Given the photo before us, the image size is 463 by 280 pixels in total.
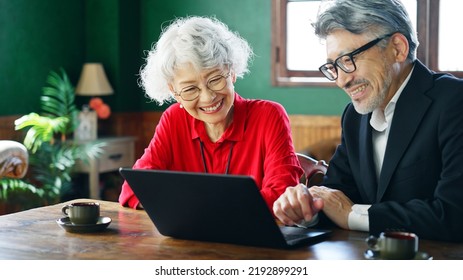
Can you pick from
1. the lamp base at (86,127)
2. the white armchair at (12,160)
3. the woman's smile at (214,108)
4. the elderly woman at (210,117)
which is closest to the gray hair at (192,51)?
the elderly woman at (210,117)

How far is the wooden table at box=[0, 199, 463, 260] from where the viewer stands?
1.91 m

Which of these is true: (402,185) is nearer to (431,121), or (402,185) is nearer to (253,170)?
(431,121)

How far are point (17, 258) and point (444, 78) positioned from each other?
4.37 feet

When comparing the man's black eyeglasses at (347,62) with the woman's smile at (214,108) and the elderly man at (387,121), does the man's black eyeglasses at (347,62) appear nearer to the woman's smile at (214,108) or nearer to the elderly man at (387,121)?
the elderly man at (387,121)

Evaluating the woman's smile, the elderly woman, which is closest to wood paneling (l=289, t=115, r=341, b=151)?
the elderly woman

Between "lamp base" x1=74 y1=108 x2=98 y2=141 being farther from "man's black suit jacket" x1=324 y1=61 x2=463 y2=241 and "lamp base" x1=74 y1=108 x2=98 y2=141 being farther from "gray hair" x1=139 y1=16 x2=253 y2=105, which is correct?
"man's black suit jacket" x1=324 y1=61 x2=463 y2=241

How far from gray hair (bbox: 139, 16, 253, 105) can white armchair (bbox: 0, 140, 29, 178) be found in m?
1.25

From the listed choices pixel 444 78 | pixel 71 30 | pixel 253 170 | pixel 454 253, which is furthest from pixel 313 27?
pixel 71 30

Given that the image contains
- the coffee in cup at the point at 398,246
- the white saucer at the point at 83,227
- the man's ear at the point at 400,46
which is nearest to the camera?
the coffee in cup at the point at 398,246

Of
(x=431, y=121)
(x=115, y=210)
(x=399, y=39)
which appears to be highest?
(x=399, y=39)

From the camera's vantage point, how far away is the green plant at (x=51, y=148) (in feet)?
17.4

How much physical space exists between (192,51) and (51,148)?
3.05 meters

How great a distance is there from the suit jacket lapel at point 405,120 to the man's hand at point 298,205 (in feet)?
1.00

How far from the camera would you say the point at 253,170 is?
2732 millimetres
